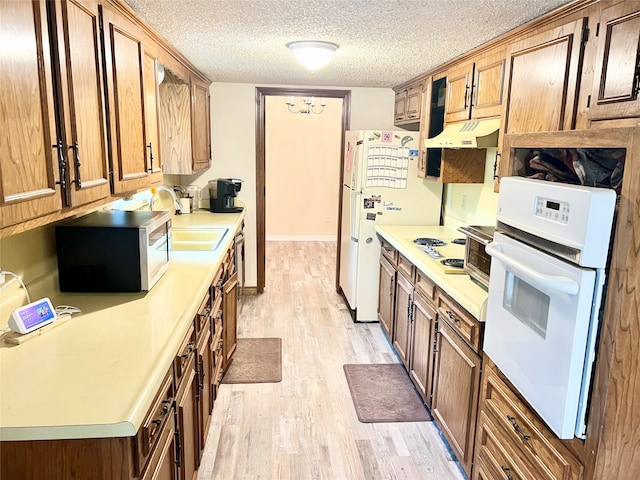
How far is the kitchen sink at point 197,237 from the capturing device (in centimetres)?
309

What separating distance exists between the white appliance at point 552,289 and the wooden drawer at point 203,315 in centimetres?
127

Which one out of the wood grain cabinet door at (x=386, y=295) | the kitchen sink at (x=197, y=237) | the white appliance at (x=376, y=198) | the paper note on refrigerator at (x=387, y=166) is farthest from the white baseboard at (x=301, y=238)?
the kitchen sink at (x=197, y=237)

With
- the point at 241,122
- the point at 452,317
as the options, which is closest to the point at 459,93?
the point at 452,317

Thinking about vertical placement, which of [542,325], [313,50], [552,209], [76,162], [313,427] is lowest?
[313,427]

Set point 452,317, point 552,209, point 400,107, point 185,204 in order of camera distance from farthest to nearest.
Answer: point 400,107
point 185,204
point 452,317
point 552,209

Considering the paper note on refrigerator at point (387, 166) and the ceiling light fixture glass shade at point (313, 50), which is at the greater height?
the ceiling light fixture glass shade at point (313, 50)

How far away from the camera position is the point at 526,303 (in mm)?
1596

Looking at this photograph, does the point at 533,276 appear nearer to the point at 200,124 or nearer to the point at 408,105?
the point at 408,105

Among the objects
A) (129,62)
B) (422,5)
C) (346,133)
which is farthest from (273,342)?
(422,5)

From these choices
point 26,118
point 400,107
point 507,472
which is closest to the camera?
point 26,118

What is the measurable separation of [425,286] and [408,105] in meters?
2.02

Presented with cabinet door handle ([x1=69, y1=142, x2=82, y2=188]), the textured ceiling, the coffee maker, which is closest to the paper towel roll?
the coffee maker

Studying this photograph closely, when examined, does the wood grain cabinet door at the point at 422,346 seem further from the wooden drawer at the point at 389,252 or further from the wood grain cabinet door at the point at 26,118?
the wood grain cabinet door at the point at 26,118

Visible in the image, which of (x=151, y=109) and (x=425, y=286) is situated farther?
(x=425, y=286)
